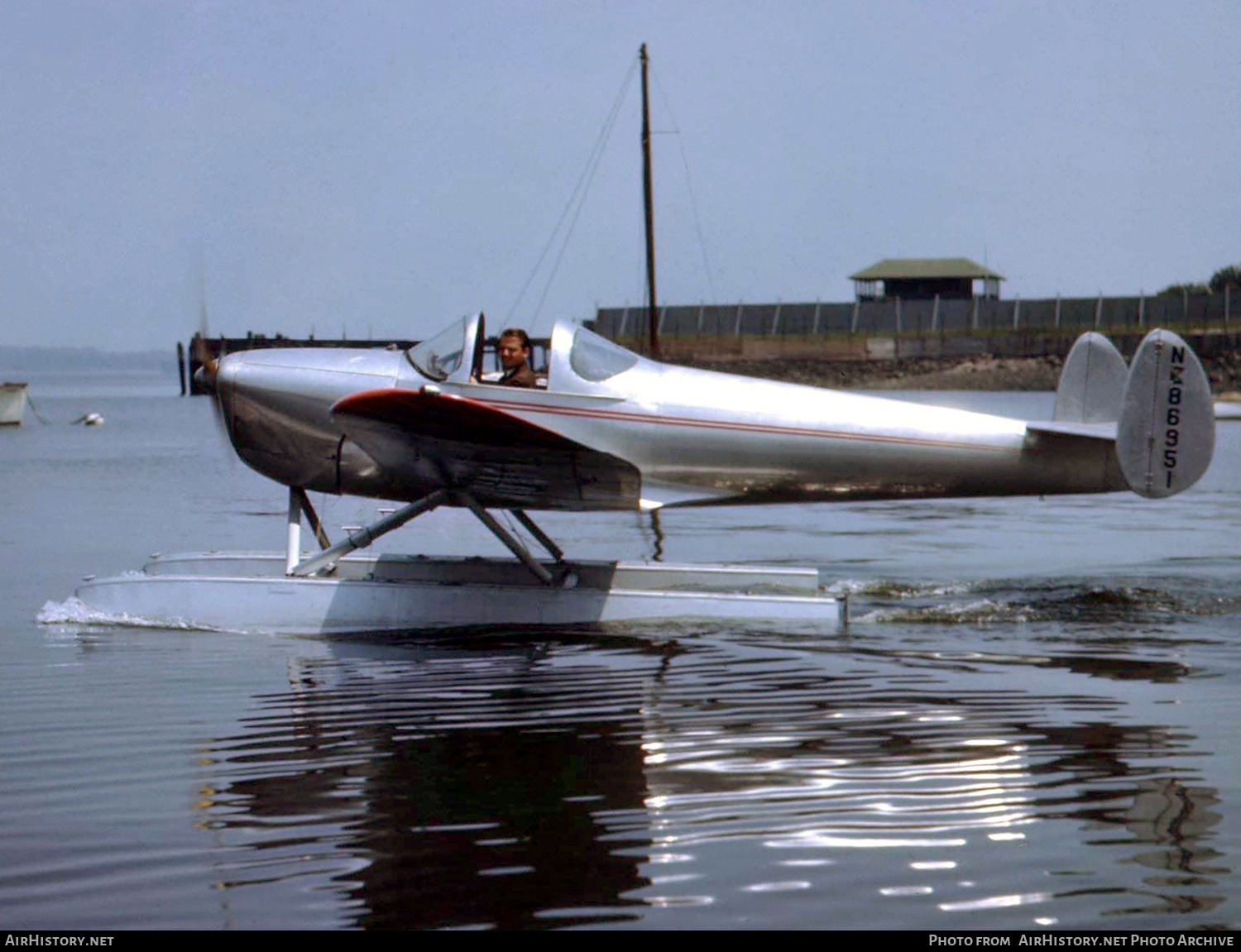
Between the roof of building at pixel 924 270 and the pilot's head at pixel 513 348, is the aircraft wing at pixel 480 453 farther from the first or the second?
the roof of building at pixel 924 270

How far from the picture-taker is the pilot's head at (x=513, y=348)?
32.4 ft

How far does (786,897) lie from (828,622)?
5.26m

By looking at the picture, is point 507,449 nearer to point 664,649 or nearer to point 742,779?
point 664,649

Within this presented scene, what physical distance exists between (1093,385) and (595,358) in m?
3.32

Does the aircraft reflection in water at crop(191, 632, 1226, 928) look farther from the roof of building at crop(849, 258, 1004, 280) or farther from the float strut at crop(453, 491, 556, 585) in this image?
the roof of building at crop(849, 258, 1004, 280)

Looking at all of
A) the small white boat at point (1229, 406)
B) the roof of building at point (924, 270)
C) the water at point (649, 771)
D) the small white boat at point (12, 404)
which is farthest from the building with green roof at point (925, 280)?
the water at point (649, 771)

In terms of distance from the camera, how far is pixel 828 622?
391 inches

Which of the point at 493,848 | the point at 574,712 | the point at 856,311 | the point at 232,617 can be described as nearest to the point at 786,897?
the point at 493,848

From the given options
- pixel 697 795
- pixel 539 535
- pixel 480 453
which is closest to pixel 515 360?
pixel 480 453

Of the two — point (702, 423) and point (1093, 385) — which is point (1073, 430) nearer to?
point (1093, 385)

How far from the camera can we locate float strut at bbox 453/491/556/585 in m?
10.1

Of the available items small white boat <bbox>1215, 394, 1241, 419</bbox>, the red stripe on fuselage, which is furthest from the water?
small white boat <bbox>1215, 394, 1241, 419</bbox>

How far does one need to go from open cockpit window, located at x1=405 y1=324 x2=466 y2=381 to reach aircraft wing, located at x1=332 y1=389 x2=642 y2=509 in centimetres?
24

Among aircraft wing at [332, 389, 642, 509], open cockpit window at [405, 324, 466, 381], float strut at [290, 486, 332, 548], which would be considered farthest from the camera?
float strut at [290, 486, 332, 548]
